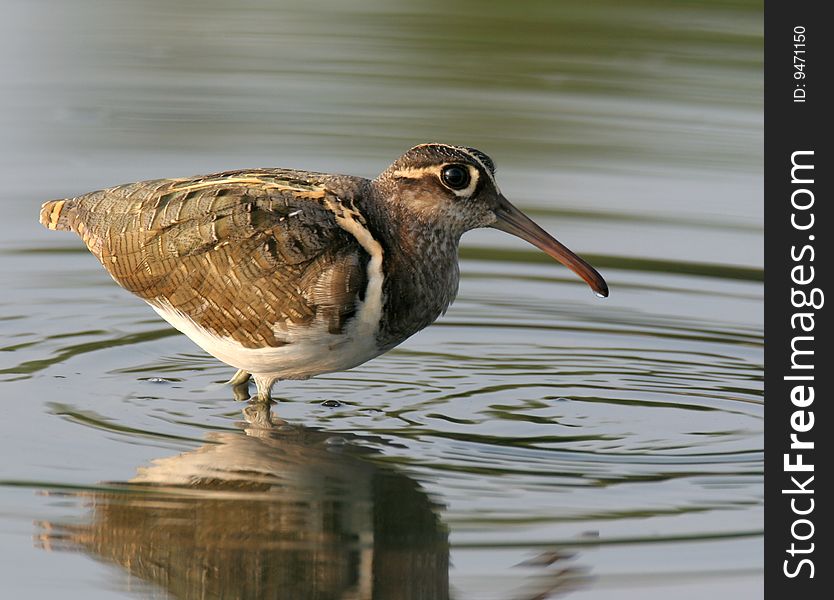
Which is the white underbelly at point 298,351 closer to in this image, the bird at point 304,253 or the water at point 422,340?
the bird at point 304,253

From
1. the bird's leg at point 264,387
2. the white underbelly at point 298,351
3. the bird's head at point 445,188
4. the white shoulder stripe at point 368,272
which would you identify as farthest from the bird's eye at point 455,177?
the bird's leg at point 264,387

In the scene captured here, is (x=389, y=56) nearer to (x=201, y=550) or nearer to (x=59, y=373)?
(x=59, y=373)

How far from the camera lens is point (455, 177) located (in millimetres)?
10320

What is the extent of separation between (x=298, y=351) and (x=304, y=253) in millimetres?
575

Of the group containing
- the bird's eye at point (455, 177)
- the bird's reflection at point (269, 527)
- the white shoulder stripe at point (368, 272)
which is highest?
the bird's eye at point (455, 177)

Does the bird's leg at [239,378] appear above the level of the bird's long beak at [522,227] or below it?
below

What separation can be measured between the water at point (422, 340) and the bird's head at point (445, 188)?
1.12 metres

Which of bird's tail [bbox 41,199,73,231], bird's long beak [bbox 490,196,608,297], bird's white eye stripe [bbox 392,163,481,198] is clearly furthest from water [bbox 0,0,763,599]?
bird's white eye stripe [bbox 392,163,481,198]

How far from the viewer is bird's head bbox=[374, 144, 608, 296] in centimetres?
1031

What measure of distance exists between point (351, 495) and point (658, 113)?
30.1 feet

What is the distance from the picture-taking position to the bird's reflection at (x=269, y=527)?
25.1 feet

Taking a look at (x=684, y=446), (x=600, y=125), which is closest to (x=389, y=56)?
(x=600, y=125)

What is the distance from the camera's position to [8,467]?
29.2ft

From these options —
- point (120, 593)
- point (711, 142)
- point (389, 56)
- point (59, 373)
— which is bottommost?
point (120, 593)
